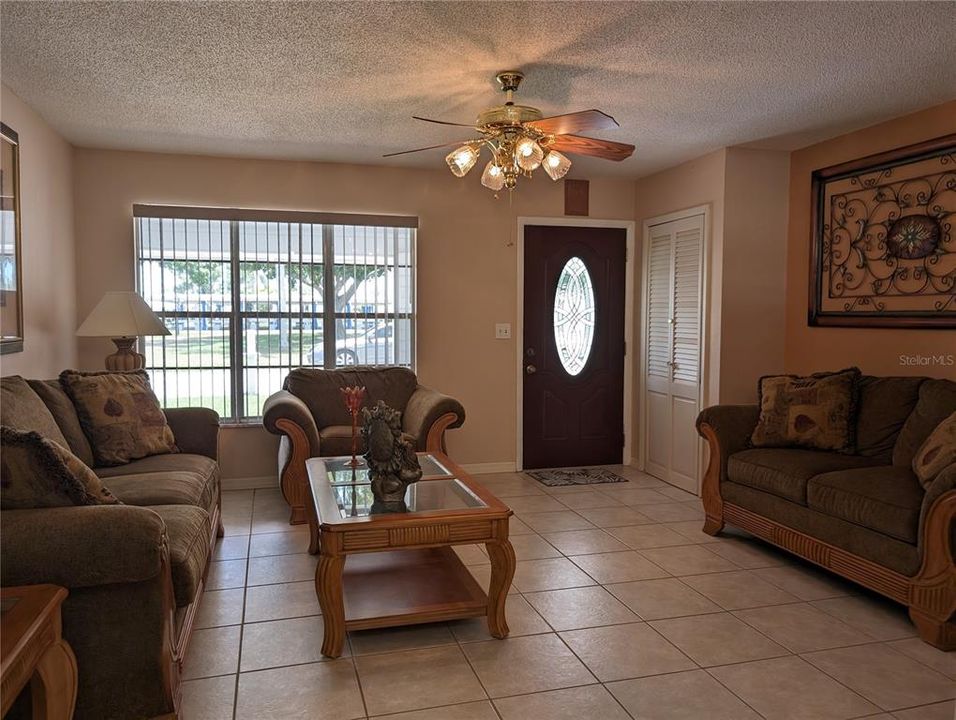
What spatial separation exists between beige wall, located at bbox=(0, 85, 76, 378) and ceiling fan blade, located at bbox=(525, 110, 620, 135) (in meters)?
2.68

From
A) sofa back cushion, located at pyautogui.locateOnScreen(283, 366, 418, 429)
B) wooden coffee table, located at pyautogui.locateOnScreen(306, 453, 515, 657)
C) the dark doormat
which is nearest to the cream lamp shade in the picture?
sofa back cushion, located at pyautogui.locateOnScreen(283, 366, 418, 429)

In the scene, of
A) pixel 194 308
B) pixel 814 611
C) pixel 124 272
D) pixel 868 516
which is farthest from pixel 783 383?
pixel 124 272

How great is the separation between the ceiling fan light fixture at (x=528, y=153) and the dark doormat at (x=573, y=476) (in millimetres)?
2853

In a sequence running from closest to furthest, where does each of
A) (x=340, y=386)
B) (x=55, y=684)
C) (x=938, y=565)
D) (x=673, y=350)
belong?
(x=55, y=684) → (x=938, y=565) → (x=340, y=386) → (x=673, y=350)

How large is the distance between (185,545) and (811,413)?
3.27 metres

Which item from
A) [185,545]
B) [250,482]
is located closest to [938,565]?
[185,545]

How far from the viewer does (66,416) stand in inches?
131

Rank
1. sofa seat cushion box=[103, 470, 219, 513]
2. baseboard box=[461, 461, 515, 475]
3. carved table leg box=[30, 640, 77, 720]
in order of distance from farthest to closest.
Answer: baseboard box=[461, 461, 515, 475] → sofa seat cushion box=[103, 470, 219, 513] → carved table leg box=[30, 640, 77, 720]

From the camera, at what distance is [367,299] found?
5344 millimetres

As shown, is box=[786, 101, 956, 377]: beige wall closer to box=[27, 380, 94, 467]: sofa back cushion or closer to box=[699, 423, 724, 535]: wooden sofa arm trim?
box=[699, 423, 724, 535]: wooden sofa arm trim

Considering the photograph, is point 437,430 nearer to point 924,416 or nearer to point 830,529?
point 830,529

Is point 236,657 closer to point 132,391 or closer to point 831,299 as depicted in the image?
point 132,391

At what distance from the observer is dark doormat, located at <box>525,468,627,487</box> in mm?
5344

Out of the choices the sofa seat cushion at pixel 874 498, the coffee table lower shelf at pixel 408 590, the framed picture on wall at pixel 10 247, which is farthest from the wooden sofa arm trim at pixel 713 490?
the framed picture on wall at pixel 10 247
